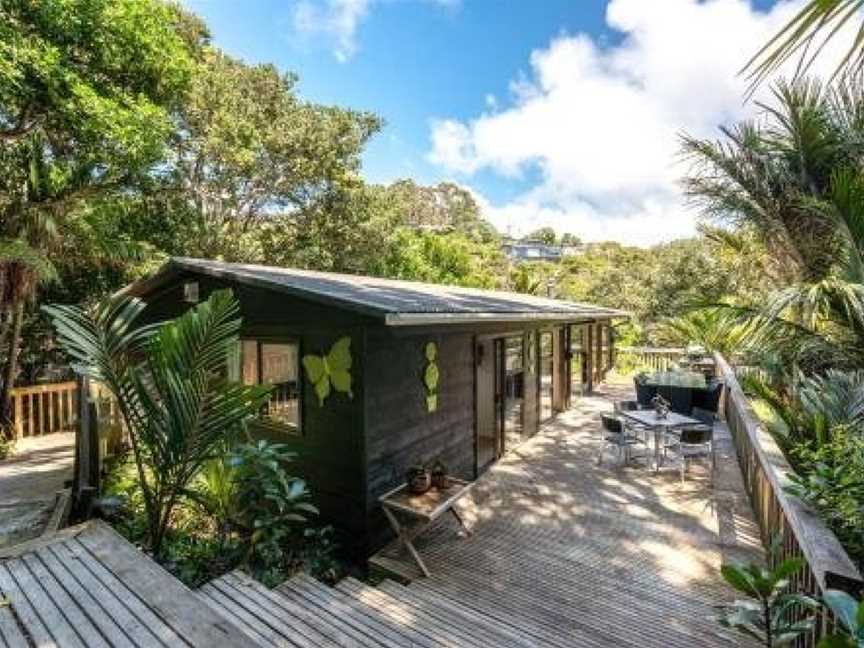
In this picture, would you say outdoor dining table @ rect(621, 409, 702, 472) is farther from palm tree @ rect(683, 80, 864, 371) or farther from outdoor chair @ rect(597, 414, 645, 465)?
palm tree @ rect(683, 80, 864, 371)

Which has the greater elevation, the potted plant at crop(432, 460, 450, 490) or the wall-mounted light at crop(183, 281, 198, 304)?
the wall-mounted light at crop(183, 281, 198, 304)

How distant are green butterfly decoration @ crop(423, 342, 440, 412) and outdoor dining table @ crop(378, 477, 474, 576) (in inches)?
40.0

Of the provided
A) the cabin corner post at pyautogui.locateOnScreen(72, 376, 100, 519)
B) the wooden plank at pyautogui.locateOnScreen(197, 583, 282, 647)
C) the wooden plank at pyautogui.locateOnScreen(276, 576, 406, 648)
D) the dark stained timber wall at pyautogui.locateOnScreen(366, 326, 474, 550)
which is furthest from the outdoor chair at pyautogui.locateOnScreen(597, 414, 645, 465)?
the cabin corner post at pyautogui.locateOnScreen(72, 376, 100, 519)

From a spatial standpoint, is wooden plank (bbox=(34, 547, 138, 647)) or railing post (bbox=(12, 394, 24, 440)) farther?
railing post (bbox=(12, 394, 24, 440))

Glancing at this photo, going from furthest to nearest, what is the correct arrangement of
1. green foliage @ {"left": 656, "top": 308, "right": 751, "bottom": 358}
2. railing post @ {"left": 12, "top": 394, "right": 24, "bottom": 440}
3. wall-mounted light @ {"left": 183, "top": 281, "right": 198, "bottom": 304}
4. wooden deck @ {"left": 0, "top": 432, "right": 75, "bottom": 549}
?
green foliage @ {"left": 656, "top": 308, "right": 751, "bottom": 358}
railing post @ {"left": 12, "top": 394, "right": 24, "bottom": 440}
wall-mounted light @ {"left": 183, "top": 281, "right": 198, "bottom": 304}
wooden deck @ {"left": 0, "top": 432, "right": 75, "bottom": 549}

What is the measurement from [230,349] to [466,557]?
3.02m

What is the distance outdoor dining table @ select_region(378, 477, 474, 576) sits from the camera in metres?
4.74

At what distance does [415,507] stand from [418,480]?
0.37 m

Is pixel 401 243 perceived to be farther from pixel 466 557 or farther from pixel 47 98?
pixel 466 557

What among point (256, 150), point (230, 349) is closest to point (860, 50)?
point (230, 349)

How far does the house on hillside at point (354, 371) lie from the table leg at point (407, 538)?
0.21 metres

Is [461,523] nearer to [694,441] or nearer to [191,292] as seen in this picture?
[694,441]

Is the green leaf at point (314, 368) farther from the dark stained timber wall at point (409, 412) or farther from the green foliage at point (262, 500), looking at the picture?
the green foliage at point (262, 500)

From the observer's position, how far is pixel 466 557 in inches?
198
